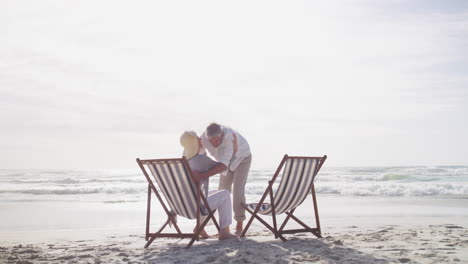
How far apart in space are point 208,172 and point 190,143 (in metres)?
0.39

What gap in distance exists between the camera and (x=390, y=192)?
48.8ft

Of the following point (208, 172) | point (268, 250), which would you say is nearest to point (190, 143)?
point (208, 172)

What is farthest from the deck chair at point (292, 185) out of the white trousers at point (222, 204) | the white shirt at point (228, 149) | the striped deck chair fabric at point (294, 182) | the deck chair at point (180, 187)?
the deck chair at point (180, 187)

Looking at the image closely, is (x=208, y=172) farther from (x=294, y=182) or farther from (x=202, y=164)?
(x=294, y=182)

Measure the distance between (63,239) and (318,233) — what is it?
3253 mm

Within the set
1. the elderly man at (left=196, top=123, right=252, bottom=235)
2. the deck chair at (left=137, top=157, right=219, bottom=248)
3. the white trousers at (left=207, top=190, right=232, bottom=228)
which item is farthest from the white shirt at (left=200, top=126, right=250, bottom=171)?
the deck chair at (left=137, top=157, right=219, bottom=248)

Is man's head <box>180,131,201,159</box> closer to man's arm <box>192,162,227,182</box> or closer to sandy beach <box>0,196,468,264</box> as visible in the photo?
man's arm <box>192,162,227,182</box>

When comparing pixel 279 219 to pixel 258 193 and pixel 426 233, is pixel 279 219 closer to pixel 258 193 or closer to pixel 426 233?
pixel 426 233

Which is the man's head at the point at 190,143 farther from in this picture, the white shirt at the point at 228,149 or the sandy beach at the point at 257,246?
the sandy beach at the point at 257,246

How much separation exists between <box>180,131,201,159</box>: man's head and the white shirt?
222 mm

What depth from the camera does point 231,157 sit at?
16.4 feet

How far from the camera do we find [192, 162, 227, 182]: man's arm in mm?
4638

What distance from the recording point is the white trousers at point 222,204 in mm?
4938

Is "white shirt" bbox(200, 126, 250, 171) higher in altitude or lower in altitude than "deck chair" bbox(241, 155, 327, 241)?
higher
